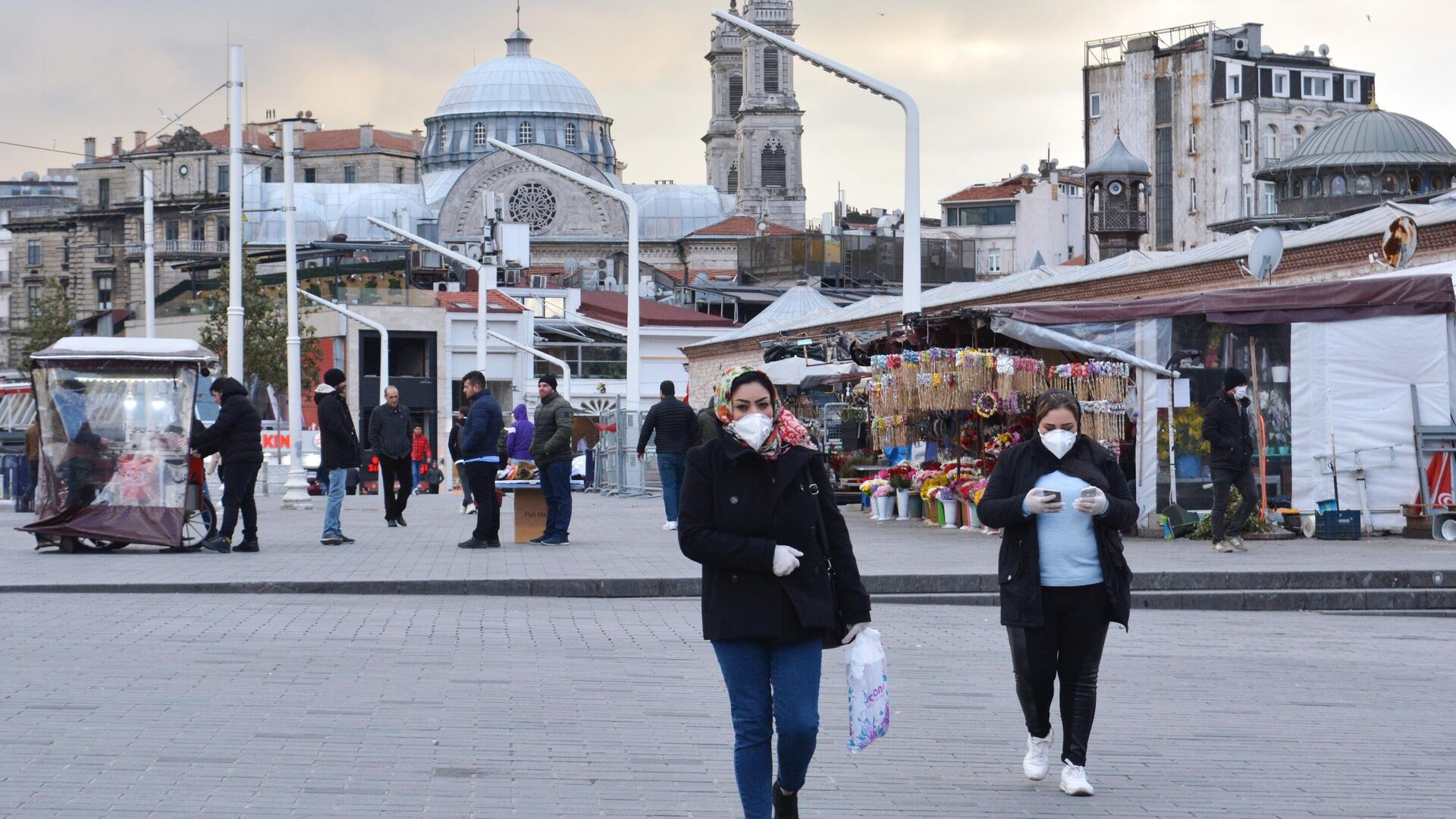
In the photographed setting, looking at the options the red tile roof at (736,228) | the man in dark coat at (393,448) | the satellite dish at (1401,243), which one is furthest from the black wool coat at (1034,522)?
the red tile roof at (736,228)

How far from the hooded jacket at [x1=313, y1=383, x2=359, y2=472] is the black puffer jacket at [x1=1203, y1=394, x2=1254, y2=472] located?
8.11 metres

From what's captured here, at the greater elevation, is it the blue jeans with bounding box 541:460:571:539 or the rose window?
the rose window

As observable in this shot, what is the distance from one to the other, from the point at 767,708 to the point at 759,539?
0.54 metres

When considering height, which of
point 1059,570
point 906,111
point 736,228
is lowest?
point 1059,570

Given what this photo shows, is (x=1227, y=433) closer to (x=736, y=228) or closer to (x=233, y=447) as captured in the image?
(x=233, y=447)

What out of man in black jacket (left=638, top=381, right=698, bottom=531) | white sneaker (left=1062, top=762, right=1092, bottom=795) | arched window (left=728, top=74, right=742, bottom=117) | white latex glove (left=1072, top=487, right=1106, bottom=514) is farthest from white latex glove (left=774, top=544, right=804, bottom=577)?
arched window (left=728, top=74, right=742, bottom=117)

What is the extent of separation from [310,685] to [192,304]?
78453 mm

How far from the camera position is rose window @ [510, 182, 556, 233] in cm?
12062

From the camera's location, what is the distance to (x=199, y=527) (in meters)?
19.6

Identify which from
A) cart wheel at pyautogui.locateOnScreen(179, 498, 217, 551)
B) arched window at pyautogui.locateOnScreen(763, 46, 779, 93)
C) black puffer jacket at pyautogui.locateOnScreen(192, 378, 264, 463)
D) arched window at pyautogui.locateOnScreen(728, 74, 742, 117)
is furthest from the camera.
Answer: arched window at pyautogui.locateOnScreen(728, 74, 742, 117)

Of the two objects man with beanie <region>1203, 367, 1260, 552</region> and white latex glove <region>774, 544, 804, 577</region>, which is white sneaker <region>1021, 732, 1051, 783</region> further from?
man with beanie <region>1203, 367, 1260, 552</region>

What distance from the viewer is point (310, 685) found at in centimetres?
932

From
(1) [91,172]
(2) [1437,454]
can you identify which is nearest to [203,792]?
(2) [1437,454]

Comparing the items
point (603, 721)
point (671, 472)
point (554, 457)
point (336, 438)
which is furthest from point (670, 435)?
point (603, 721)
